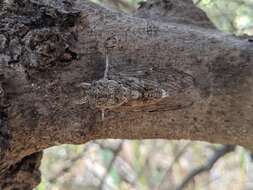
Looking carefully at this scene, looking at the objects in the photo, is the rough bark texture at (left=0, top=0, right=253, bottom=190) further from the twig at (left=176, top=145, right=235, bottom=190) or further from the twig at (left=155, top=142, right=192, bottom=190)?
the twig at (left=155, top=142, right=192, bottom=190)

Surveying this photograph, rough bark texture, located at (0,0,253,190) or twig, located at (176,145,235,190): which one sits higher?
rough bark texture, located at (0,0,253,190)

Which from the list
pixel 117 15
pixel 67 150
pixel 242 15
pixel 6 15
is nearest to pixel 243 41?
pixel 117 15

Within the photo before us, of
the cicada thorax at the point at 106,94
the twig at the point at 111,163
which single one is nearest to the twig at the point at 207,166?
the twig at the point at 111,163

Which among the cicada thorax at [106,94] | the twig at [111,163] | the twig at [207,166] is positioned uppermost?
the cicada thorax at [106,94]

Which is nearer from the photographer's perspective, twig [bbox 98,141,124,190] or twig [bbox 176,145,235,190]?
twig [bbox 176,145,235,190]

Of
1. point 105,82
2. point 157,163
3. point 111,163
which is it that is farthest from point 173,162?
point 105,82

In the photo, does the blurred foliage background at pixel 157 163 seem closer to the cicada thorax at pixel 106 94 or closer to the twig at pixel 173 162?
the twig at pixel 173 162

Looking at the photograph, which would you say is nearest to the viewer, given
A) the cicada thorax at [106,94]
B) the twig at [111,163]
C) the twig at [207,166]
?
the cicada thorax at [106,94]

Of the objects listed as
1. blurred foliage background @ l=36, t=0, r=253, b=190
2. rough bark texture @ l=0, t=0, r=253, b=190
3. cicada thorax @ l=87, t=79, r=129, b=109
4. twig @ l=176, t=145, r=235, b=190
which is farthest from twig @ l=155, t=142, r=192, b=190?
cicada thorax @ l=87, t=79, r=129, b=109
